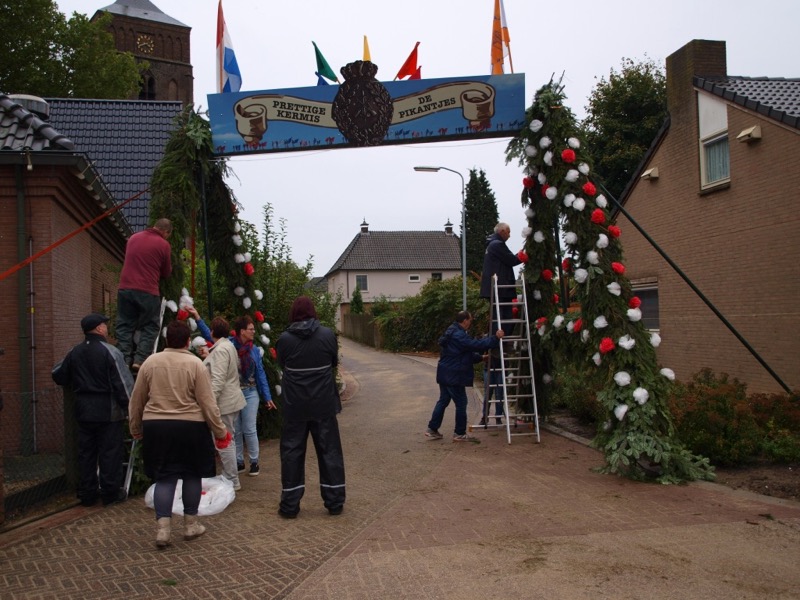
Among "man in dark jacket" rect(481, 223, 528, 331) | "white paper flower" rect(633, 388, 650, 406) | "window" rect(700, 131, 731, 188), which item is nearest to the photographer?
"white paper flower" rect(633, 388, 650, 406)

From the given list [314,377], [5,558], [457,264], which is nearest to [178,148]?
[314,377]

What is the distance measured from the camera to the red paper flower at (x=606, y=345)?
813 centimetres

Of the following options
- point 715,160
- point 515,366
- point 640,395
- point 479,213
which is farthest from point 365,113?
point 479,213

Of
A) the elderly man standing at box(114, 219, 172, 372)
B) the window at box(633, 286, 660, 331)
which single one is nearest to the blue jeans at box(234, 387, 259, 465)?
the elderly man standing at box(114, 219, 172, 372)

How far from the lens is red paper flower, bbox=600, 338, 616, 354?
813 centimetres

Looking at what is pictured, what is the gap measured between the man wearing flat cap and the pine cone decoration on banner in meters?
4.35

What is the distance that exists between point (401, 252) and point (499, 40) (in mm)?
54159

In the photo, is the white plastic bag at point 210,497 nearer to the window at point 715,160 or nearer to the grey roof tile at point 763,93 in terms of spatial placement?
the grey roof tile at point 763,93

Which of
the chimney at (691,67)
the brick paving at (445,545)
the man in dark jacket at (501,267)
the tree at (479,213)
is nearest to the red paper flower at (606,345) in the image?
the brick paving at (445,545)

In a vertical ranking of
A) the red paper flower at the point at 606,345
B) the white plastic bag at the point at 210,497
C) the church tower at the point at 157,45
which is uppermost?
the church tower at the point at 157,45

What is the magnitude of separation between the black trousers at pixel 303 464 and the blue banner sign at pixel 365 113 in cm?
461

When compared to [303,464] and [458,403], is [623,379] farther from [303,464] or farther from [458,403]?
[303,464]

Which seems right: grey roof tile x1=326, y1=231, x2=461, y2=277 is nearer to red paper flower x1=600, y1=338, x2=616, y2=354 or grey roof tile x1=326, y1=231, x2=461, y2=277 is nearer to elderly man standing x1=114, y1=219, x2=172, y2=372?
elderly man standing x1=114, y1=219, x2=172, y2=372

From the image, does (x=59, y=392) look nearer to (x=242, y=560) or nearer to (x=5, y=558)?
(x=5, y=558)
